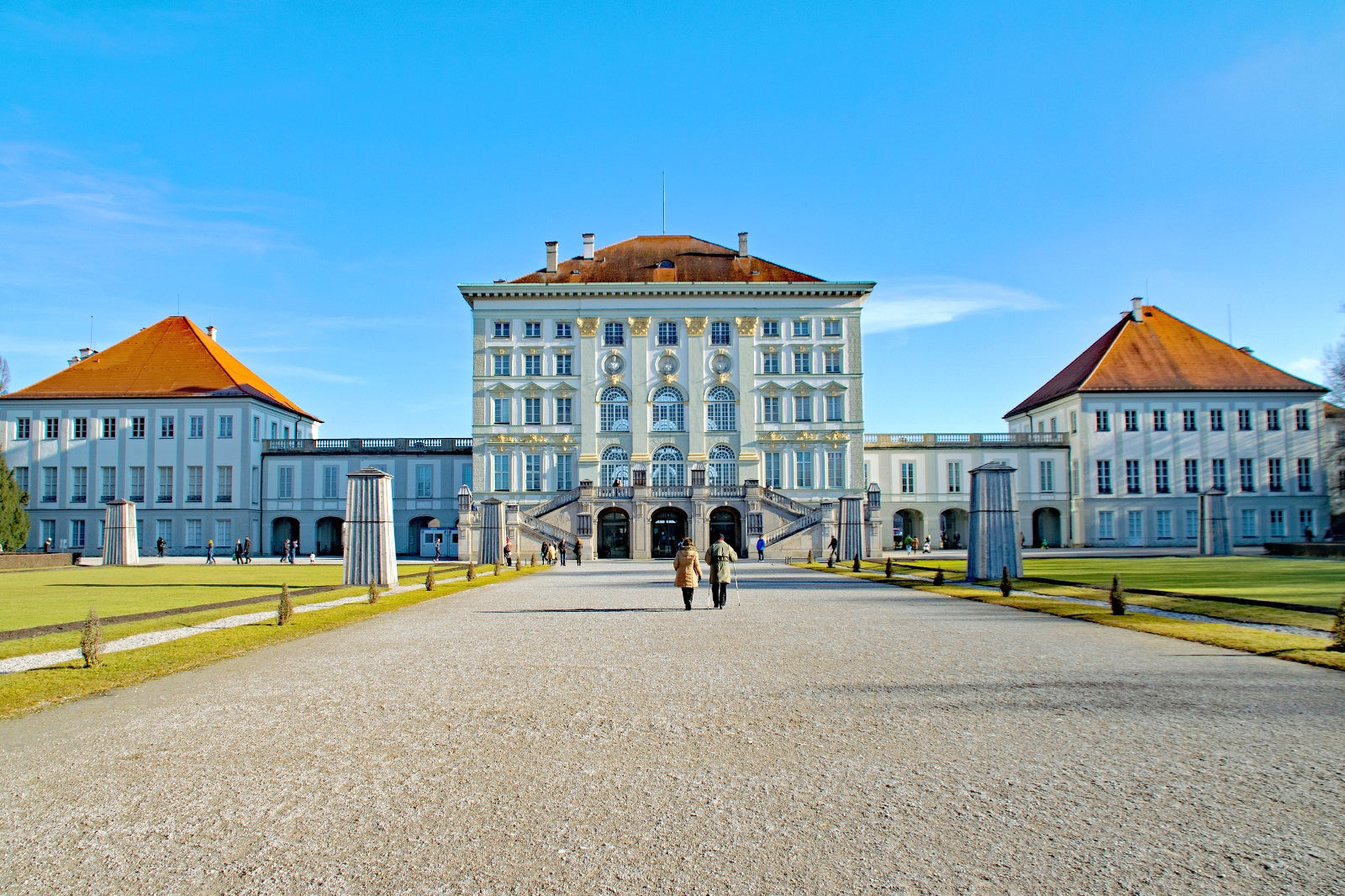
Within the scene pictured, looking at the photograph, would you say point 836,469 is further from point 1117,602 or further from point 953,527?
point 1117,602

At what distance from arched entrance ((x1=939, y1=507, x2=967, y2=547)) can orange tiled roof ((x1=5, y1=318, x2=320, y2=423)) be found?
45.9m

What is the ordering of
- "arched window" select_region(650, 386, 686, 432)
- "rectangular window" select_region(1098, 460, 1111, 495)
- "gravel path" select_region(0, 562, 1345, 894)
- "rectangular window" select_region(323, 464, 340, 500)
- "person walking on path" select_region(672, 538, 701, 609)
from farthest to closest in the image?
"rectangular window" select_region(1098, 460, 1111, 495) → "rectangular window" select_region(323, 464, 340, 500) → "arched window" select_region(650, 386, 686, 432) → "person walking on path" select_region(672, 538, 701, 609) → "gravel path" select_region(0, 562, 1345, 894)

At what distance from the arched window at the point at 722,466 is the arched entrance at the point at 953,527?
14.8 m

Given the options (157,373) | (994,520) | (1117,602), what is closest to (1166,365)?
(994,520)

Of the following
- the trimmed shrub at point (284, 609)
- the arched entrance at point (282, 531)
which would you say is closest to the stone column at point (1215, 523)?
the trimmed shrub at point (284, 609)

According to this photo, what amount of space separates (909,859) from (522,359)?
192 feet

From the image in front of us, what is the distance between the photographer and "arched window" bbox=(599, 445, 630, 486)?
61.0 m

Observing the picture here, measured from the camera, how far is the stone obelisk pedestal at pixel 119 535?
4500cm

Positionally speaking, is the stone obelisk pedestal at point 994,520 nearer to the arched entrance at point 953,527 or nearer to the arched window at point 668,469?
the arched window at point 668,469

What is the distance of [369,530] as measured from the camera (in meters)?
26.5

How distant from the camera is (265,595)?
23312 mm

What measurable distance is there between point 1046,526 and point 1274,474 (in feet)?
48.0

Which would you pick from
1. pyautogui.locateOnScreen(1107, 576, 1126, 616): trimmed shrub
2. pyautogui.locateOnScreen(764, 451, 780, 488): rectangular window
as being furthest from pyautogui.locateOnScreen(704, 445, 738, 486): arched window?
pyautogui.locateOnScreen(1107, 576, 1126, 616): trimmed shrub

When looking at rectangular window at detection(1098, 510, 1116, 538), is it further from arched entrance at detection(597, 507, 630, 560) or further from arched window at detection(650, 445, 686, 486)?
arched entrance at detection(597, 507, 630, 560)
